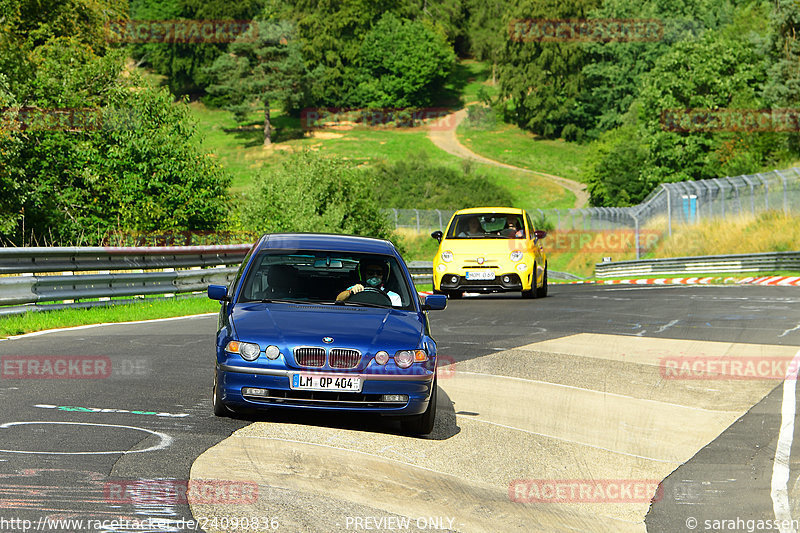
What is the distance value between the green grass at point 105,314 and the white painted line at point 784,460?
30.0ft

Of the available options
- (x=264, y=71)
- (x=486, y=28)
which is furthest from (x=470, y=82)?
(x=264, y=71)

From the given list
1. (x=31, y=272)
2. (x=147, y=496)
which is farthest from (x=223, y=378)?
(x=31, y=272)

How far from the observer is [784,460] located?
7.49 metres

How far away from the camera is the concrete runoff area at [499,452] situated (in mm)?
5680

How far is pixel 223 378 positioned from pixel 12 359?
436cm

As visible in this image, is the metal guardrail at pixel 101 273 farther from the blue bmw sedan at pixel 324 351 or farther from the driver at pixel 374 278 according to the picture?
the driver at pixel 374 278

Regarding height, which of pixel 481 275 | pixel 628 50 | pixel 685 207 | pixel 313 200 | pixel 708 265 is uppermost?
pixel 628 50

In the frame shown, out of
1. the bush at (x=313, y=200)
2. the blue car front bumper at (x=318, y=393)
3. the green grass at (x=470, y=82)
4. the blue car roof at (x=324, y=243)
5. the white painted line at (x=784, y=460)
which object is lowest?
the green grass at (x=470, y=82)

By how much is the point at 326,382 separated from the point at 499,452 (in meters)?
1.29

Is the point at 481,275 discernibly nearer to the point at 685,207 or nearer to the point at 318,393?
the point at 318,393

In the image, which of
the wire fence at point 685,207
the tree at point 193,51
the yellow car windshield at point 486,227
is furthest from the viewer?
the tree at point 193,51

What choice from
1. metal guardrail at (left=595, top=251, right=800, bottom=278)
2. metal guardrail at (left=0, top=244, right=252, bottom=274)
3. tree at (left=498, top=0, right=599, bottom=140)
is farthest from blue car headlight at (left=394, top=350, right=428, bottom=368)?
tree at (left=498, top=0, right=599, bottom=140)

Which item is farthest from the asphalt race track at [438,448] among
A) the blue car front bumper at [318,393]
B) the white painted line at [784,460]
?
the blue car front bumper at [318,393]

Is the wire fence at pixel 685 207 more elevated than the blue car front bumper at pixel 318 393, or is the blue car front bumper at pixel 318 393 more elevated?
the blue car front bumper at pixel 318 393
